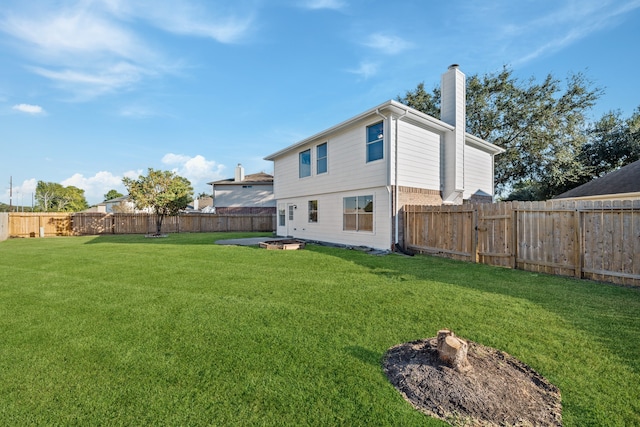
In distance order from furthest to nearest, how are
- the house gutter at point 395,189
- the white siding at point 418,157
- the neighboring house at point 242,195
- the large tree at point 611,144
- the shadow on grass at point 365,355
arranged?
the neighboring house at point 242,195 → the large tree at point 611,144 → the white siding at point 418,157 → the house gutter at point 395,189 → the shadow on grass at point 365,355

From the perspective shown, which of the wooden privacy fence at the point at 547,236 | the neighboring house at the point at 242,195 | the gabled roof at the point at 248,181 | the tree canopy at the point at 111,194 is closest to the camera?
Result: the wooden privacy fence at the point at 547,236

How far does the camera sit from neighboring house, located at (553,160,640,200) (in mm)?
9922

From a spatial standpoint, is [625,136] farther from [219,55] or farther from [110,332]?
[110,332]

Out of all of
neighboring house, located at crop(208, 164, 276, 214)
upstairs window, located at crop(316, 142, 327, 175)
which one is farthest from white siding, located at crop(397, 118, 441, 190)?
neighboring house, located at crop(208, 164, 276, 214)

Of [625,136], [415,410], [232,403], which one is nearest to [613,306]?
[415,410]

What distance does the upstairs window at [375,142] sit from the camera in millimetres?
9859

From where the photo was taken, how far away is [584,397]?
2.16 m

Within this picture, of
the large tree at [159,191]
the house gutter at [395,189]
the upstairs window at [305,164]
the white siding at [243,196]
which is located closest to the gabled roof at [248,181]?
the white siding at [243,196]

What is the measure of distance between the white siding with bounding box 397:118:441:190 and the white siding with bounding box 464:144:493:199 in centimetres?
240

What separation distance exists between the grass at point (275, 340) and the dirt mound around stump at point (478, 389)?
0.14m

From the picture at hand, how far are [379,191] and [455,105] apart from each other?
4732 mm

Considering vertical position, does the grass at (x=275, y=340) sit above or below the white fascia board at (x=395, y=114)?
below

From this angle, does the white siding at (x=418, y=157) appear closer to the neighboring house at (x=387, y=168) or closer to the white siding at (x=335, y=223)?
the neighboring house at (x=387, y=168)

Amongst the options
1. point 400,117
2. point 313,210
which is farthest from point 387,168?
point 313,210
